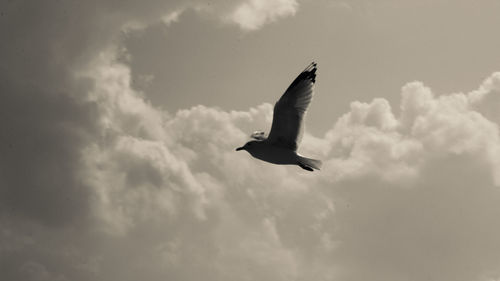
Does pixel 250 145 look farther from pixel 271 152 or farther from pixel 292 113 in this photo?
pixel 292 113

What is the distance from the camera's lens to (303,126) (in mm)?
25203

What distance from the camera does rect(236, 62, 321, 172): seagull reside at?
2484cm

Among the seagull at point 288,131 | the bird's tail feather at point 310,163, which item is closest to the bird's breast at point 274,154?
the seagull at point 288,131

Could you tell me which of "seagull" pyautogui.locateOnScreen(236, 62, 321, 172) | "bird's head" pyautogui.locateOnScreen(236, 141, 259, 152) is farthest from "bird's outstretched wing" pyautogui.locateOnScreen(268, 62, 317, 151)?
"bird's head" pyautogui.locateOnScreen(236, 141, 259, 152)

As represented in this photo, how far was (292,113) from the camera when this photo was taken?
81.7 ft

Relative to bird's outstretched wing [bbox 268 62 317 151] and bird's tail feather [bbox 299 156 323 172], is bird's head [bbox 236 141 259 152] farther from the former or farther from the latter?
bird's tail feather [bbox 299 156 323 172]

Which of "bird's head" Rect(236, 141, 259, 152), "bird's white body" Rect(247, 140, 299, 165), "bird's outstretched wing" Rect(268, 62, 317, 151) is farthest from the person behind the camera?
"bird's head" Rect(236, 141, 259, 152)

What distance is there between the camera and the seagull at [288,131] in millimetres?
24844

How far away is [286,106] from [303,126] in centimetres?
101

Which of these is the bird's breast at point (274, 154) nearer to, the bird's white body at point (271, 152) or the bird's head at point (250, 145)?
the bird's white body at point (271, 152)

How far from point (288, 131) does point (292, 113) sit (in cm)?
66

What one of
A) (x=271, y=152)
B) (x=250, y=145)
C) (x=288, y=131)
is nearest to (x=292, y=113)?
(x=288, y=131)

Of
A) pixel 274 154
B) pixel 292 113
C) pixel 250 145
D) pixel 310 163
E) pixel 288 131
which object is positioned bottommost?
pixel 310 163

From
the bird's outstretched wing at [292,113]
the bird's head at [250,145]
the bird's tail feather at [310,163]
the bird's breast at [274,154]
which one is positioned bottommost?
the bird's tail feather at [310,163]
